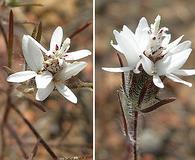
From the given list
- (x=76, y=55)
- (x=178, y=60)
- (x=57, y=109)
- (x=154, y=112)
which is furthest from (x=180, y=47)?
(x=154, y=112)

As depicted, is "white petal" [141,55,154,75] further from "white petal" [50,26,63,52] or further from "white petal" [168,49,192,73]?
"white petal" [50,26,63,52]

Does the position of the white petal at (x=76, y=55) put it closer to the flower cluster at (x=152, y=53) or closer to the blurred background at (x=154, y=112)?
the flower cluster at (x=152, y=53)

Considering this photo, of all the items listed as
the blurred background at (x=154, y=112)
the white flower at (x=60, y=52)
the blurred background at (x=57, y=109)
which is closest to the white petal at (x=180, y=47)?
the white flower at (x=60, y=52)

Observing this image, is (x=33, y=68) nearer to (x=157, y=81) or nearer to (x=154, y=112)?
(x=157, y=81)

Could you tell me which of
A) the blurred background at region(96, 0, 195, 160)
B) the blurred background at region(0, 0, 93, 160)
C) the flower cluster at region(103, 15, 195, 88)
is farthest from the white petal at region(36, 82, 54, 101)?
the blurred background at region(96, 0, 195, 160)

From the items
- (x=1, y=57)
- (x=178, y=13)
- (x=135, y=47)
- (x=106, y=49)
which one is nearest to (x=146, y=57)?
(x=135, y=47)

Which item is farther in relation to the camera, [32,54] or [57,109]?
[57,109]
